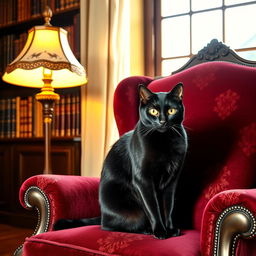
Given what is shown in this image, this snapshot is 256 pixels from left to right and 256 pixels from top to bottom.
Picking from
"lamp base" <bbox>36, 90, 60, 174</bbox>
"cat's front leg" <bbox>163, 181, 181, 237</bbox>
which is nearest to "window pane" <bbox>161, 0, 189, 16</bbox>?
"lamp base" <bbox>36, 90, 60, 174</bbox>

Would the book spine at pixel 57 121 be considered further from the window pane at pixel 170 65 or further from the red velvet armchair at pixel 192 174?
the red velvet armchair at pixel 192 174

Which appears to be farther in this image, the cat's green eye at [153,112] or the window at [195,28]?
the window at [195,28]

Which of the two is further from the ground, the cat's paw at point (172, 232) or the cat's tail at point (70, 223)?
the cat's paw at point (172, 232)

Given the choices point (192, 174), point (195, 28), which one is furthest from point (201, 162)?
point (195, 28)

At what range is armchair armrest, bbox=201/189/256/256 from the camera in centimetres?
100

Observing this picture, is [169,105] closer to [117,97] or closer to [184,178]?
[184,178]

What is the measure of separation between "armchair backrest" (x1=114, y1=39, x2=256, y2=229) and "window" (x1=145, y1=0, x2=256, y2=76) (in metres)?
0.81

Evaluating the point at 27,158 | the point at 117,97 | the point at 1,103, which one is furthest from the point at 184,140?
the point at 1,103

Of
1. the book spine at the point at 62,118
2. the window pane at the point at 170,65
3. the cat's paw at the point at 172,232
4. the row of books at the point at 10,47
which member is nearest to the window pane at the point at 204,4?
the window pane at the point at 170,65

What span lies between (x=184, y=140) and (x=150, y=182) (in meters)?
0.18

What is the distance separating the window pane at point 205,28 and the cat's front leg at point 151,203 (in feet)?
4.72

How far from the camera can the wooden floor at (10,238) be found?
7.99ft

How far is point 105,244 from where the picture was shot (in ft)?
3.84

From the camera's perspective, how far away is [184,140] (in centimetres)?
131
